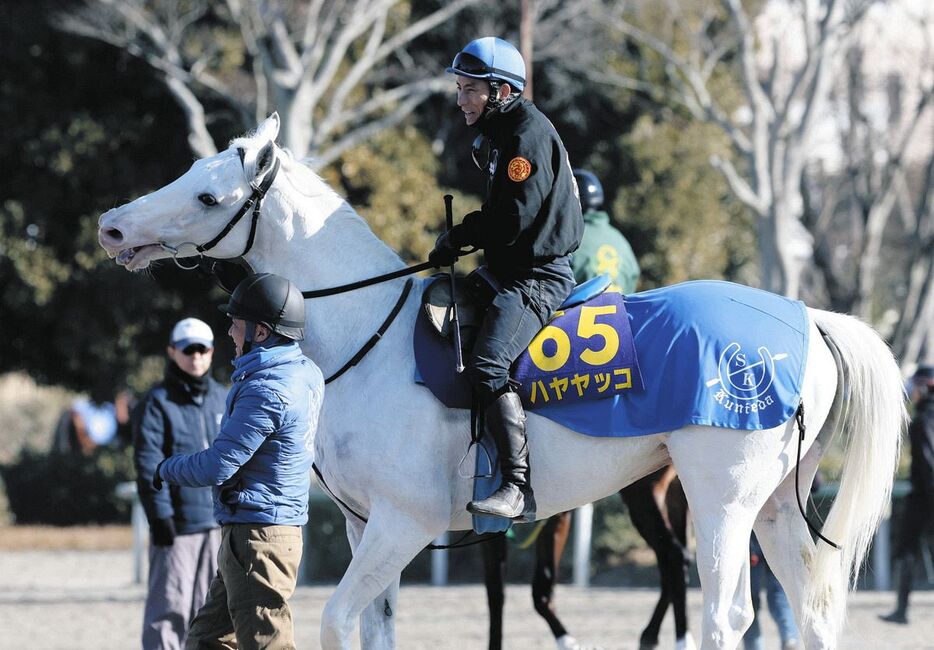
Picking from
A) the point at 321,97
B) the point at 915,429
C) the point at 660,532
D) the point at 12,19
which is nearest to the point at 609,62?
the point at 321,97

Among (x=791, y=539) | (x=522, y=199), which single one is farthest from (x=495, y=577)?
(x=522, y=199)

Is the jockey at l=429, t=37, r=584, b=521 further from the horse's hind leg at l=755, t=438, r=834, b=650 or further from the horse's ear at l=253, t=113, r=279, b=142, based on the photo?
the horse's hind leg at l=755, t=438, r=834, b=650

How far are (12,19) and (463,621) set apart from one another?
13.3 metres

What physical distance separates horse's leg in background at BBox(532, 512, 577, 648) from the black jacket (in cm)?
322

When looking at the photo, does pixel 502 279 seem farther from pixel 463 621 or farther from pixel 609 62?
pixel 609 62

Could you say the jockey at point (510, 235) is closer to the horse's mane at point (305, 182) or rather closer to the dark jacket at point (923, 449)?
the horse's mane at point (305, 182)

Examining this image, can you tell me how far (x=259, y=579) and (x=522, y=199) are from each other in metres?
1.93

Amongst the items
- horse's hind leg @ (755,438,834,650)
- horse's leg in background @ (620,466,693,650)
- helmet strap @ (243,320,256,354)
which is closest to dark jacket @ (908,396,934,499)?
horse's leg in background @ (620,466,693,650)

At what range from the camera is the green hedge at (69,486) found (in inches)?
852

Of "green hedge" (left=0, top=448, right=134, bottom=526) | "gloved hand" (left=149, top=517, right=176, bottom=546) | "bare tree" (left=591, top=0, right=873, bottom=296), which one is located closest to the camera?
"gloved hand" (left=149, top=517, right=176, bottom=546)

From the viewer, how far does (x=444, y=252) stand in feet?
18.9

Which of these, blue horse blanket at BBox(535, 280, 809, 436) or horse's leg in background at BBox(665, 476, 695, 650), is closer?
blue horse blanket at BBox(535, 280, 809, 436)

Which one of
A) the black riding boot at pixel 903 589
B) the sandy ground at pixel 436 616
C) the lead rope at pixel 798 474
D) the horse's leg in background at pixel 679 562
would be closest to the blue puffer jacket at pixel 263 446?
the lead rope at pixel 798 474

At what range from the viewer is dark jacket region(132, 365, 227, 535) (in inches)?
298
